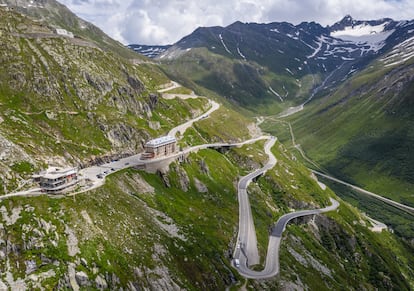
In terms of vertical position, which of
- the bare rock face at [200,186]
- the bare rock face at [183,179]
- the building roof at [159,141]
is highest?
the building roof at [159,141]

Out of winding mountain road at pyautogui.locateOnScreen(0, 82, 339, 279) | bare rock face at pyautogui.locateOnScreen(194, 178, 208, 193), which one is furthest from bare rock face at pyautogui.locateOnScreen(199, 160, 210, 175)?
bare rock face at pyautogui.locateOnScreen(194, 178, 208, 193)

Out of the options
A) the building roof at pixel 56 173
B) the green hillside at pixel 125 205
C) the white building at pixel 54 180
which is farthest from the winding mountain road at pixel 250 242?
the building roof at pixel 56 173

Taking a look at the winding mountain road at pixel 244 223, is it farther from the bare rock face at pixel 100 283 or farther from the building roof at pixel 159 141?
the bare rock face at pixel 100 283

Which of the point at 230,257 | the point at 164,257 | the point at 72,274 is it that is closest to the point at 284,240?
the point at 230,257

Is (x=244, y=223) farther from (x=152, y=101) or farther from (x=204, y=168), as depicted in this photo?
(x=152, y=101)

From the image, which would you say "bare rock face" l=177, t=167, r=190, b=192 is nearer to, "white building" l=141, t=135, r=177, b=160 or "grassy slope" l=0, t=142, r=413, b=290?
"grassy slope" l=0, t=142, r=413, b=290

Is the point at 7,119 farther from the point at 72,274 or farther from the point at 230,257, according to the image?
the point at 230,257

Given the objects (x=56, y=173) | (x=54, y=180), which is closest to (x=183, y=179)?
(x=56, y=173)
